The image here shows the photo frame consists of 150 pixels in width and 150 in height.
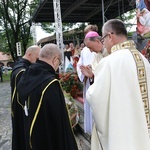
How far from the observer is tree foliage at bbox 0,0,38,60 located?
22984 mm

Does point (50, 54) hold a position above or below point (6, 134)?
above

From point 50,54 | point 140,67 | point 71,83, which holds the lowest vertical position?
point 71,83

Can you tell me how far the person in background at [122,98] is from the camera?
191 centimetres

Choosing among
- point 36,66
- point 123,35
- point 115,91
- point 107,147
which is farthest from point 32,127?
point 123,35

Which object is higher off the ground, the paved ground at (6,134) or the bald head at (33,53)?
the bald head at (33,53)

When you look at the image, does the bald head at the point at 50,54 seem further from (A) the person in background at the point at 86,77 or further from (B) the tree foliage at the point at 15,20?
(B) the tree foliage at the point at 15,20

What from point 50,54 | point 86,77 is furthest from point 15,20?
point 50,54


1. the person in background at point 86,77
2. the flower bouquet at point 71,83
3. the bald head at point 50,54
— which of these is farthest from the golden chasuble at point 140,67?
the flower bouquet at point 71,83

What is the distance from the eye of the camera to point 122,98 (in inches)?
74.9

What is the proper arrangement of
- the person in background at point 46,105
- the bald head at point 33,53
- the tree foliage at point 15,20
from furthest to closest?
the tree foliage at point 15,20 < the bald head at point 33,53 < the person in background at point 46,105

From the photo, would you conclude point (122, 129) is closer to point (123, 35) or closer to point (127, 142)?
point (127, 142)

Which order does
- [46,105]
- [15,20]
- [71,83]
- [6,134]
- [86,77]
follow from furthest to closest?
[15,20] < [71,83] < [6,134] < [86,77] < [46,105]

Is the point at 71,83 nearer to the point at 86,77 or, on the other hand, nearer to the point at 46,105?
the point at 86,77

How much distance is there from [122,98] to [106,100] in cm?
14
